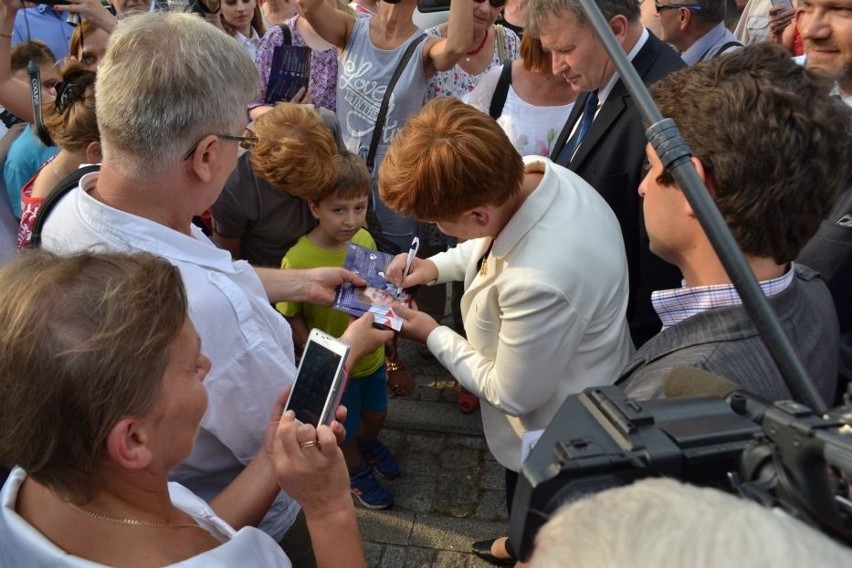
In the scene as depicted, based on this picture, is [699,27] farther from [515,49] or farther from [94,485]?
[94,485]

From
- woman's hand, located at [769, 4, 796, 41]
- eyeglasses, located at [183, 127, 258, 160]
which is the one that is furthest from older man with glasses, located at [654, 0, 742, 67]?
eyeglasses, located at [183, 127, 258, 160]

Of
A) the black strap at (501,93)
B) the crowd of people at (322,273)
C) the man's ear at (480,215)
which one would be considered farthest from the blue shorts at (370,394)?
the black strap at (501,93)

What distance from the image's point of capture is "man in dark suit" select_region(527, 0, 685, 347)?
2.84 m

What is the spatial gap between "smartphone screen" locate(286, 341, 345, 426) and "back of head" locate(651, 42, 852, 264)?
3.12 feet

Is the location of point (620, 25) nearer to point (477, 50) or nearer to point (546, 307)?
point (546, 307)

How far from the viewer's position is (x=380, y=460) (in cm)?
368

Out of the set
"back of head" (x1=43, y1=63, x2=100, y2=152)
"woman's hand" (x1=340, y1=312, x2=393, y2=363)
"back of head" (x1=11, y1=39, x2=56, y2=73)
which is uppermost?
"back of head" (x1=43, y1=63, x2=100, y2=152)

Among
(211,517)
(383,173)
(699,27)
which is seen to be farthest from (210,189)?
(699,27)

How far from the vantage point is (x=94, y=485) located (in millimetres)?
1298

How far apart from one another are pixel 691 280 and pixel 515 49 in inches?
146

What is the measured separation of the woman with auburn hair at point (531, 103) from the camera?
12.2ft

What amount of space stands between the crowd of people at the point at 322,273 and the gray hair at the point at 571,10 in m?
0.02

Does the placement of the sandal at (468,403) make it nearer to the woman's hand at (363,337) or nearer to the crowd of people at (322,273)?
the crowd of people at (322,273)

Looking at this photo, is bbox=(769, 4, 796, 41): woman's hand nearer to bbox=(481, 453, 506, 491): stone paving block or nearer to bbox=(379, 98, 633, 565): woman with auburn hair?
bbox=(379, 98, 633, 565): woman with auburn hair
